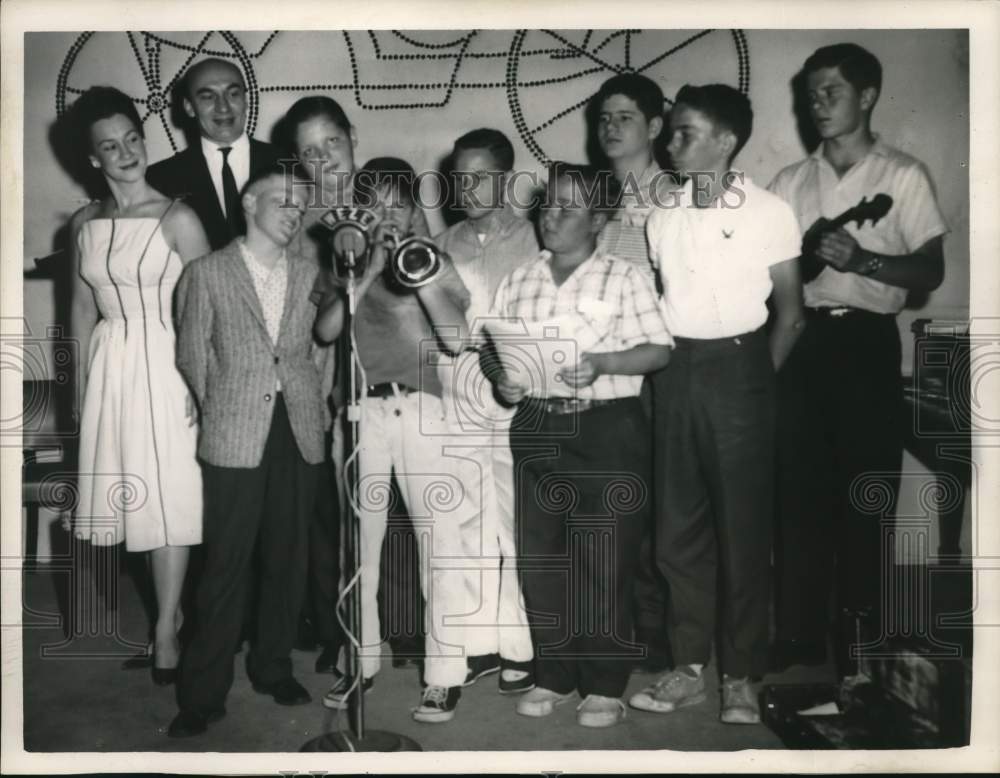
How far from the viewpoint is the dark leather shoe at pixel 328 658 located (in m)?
3.56

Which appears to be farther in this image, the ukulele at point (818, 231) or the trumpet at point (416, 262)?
the ukulele at point (818, 231)

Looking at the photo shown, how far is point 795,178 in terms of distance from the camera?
350 centimetres

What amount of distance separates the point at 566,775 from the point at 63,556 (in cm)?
186

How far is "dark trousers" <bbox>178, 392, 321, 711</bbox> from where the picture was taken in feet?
11.2

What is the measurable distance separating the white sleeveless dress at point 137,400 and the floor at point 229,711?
11.2 inches

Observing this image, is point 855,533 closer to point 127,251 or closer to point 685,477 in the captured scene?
point 685,477

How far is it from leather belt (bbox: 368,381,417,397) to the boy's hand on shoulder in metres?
0.53

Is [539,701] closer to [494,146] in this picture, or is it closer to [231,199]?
[494,146]

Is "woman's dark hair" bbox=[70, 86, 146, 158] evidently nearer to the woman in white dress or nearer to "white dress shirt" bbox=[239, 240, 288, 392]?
the woman in white dress

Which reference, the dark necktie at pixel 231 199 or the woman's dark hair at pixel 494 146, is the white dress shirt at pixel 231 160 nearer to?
the dark necktie at pixel 231 199

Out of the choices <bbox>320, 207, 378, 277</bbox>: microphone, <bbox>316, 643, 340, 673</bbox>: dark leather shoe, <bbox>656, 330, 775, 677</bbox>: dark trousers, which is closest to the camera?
<bbox>320, 207, 378, 277</bbox>: microphone

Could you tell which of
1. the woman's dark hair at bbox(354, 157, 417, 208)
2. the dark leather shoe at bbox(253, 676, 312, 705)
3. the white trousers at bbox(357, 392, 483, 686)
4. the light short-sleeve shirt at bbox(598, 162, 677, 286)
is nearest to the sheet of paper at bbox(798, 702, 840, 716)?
the white trousers at bbox(357, 392, 483, 686)

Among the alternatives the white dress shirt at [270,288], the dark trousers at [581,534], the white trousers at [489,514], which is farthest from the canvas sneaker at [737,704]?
the white dress shirt at [270,288]

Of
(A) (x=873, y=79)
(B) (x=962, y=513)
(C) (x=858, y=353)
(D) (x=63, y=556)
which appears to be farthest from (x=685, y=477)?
(D) (x=63, y=556)
